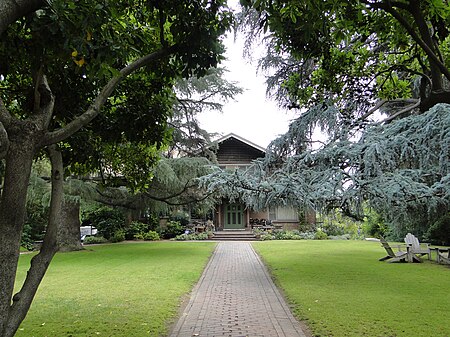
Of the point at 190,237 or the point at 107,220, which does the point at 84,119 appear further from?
the point at 107,220

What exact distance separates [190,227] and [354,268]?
19.0 metres

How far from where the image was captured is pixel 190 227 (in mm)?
30609

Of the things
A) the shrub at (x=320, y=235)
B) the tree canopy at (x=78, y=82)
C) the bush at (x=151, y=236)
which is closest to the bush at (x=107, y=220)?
the bush at (x=151, y=236)

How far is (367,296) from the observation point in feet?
A: 27.7

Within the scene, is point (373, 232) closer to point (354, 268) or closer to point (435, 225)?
point (435, 225)

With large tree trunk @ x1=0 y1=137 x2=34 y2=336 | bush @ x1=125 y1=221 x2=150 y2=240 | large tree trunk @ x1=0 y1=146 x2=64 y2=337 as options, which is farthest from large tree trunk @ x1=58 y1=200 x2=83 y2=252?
large tree trunk @ x1=0 y1=137 x2=34 y2=336

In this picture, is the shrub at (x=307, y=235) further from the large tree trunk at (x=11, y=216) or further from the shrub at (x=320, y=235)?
the large tree trunk at (x=11, y=216)

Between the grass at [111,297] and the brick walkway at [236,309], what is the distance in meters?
0.38

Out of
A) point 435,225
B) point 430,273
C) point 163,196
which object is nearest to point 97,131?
point 430,273

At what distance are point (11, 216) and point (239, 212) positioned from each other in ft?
93.9

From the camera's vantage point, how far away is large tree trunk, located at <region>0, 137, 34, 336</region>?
3.39m

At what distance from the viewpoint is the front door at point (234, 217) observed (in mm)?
31578

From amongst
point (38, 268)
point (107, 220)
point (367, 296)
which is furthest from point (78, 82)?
point (107, 220)

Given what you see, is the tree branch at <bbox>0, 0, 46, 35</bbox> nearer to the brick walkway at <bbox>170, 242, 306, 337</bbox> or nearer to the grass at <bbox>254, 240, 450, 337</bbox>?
the brick walkway at <bbox>170, 242, 306, 337</bbox>
